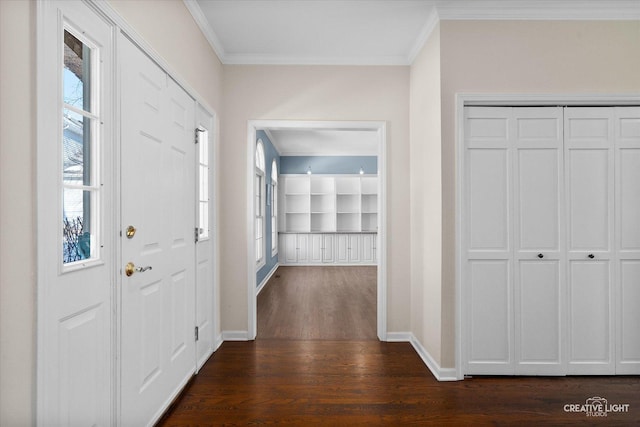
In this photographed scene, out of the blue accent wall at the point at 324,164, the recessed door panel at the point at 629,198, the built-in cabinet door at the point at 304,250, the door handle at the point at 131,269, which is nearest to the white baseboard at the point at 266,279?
the built-in cabinet door at the point at 304,250

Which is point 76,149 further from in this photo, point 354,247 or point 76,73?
point 354,247

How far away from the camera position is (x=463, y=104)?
270 centimetres

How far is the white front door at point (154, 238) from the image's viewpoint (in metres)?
1.81

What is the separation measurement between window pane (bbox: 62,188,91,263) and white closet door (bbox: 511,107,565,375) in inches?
112

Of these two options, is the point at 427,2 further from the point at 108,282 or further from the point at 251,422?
the point at 251,422

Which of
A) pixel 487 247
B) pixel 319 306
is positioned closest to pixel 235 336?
pixel 319 306

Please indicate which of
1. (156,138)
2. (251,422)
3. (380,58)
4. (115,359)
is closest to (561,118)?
(380,58)

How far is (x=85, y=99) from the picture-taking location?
1513 millimetres

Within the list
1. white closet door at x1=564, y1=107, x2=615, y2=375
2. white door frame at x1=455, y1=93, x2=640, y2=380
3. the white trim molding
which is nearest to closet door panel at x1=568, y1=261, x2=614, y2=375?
white closet door at x1=564, y1=107, x2=615, y2=375

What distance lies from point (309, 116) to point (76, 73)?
2322mm

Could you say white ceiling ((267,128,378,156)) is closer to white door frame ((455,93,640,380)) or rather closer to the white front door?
white door frame ((455,93,640,380))

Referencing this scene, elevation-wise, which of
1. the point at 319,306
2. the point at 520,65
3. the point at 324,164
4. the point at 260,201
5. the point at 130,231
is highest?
the point at 324,164

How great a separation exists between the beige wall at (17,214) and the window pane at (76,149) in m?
0.19

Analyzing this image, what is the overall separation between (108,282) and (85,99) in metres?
0.85
